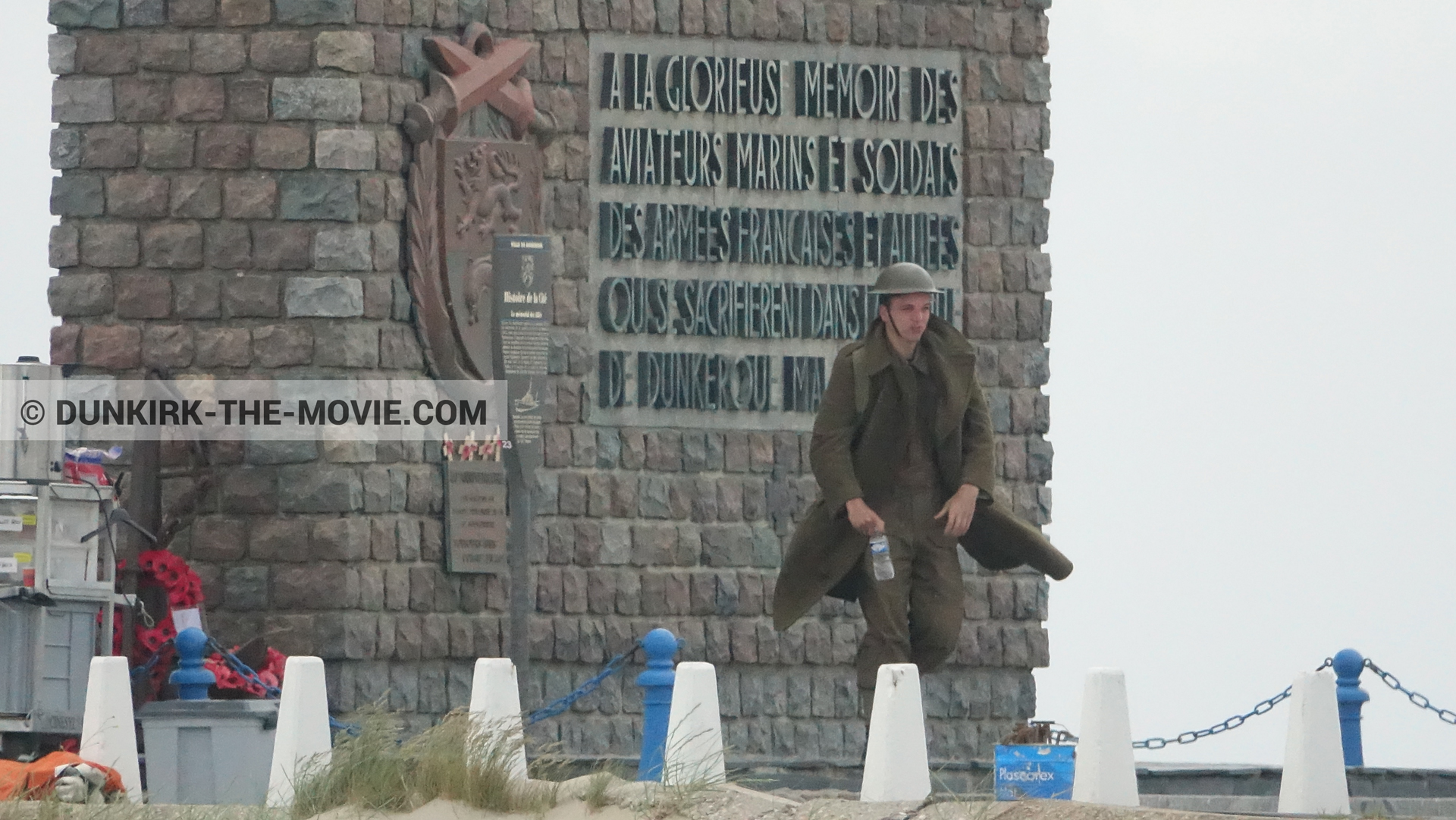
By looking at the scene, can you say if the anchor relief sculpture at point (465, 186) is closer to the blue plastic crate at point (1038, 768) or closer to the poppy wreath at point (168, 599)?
the poppy wreath at point (168, 599)

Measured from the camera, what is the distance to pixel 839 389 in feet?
42.5

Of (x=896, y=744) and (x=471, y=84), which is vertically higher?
(x=471, y=84)

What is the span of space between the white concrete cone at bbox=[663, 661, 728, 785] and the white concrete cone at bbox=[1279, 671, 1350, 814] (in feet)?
7.77

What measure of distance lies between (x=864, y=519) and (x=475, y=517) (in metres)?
3.97

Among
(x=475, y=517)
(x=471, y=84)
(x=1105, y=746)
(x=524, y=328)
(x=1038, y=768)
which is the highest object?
(x=471, y=84)

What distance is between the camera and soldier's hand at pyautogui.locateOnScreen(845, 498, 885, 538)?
1262cm

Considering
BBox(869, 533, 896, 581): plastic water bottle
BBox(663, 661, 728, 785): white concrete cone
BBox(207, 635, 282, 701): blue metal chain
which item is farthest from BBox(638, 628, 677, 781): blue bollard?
BBox(207, 635, 282, 701): blue metal chain

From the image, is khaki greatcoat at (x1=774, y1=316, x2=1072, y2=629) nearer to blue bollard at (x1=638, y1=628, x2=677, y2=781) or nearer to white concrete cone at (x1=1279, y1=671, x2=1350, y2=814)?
blue bollard at (x1=638, y1=628, x2=677, y2=781)

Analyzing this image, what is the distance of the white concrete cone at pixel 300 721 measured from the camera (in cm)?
1106

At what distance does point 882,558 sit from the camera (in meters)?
12.7

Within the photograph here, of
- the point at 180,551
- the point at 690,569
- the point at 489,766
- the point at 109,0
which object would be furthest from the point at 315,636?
the point at 489,766

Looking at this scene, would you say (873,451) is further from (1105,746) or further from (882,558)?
(1105,746)

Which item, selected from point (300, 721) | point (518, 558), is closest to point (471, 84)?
point (518, 558)

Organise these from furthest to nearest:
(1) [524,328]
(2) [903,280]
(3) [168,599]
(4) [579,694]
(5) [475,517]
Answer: (1) [524,328] → (5) [475,517] → (3) [168,599] → (4) [579,694] → (2) [903,280]
